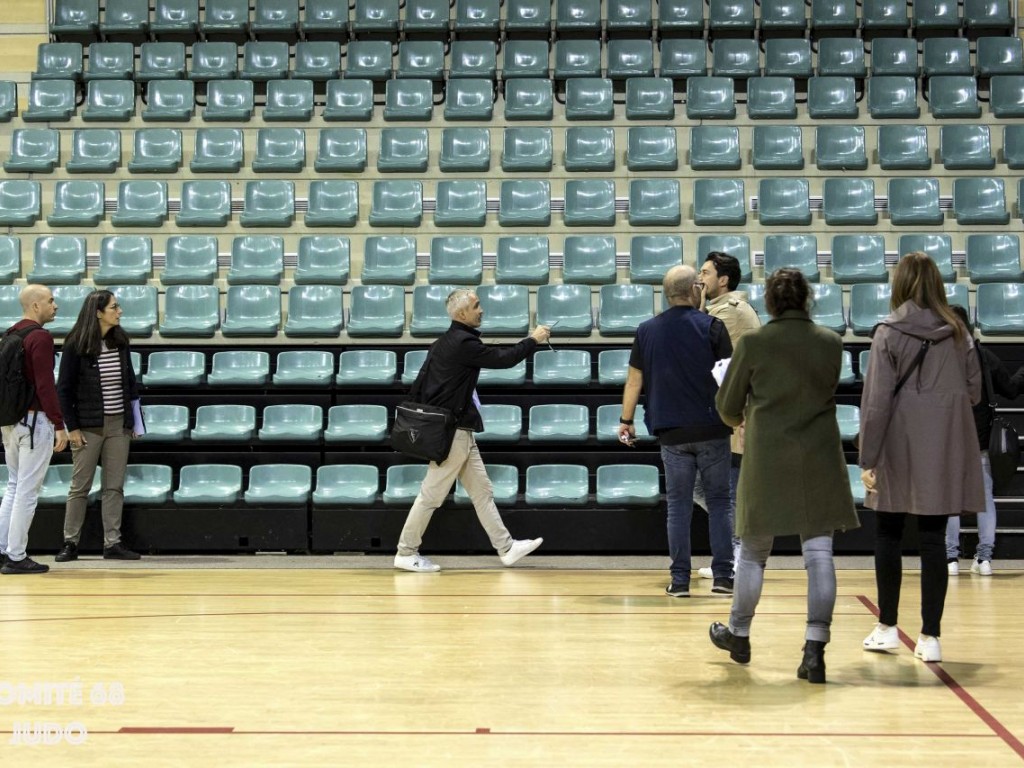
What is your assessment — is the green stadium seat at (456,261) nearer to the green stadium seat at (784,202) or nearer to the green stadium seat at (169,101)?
the green stadium seat at (784,202)

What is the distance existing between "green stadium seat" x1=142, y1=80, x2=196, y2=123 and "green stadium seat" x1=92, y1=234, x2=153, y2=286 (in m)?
1.11

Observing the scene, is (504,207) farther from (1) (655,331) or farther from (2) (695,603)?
(2) (695,603)

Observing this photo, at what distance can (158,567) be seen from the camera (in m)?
5.85

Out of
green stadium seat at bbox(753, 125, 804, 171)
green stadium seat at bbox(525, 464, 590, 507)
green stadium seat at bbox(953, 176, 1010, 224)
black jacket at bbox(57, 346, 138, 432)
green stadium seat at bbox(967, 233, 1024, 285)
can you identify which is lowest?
green stadium seat at bbox(525, 464, 590, 507)

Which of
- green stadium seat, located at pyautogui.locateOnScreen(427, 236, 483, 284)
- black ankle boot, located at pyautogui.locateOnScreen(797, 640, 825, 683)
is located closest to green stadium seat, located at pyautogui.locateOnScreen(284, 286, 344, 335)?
green stadium seat, located at pyautogui.locateOnScreen(427, 236, 483, 284)

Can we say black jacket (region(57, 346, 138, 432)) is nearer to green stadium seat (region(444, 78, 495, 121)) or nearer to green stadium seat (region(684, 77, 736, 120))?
green stadium seat (region(444, 78, 495, 121))

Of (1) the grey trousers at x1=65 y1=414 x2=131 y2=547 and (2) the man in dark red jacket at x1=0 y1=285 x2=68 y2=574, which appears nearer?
(2) the man in dark red jacket at x1=0 y1=285 x2=68 y2=574

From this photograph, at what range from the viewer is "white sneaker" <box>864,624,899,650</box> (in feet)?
12.6

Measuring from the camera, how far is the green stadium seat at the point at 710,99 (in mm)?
8047

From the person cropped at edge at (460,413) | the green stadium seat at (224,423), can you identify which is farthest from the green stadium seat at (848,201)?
the green stadium seat at (224,423)

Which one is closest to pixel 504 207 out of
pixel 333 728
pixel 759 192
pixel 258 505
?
pixel 759 192

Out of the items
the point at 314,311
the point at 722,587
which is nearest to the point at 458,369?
the point at 722,587

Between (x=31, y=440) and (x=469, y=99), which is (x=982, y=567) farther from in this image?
(x=469, y=99)

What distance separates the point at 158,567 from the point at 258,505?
0.63 metres
